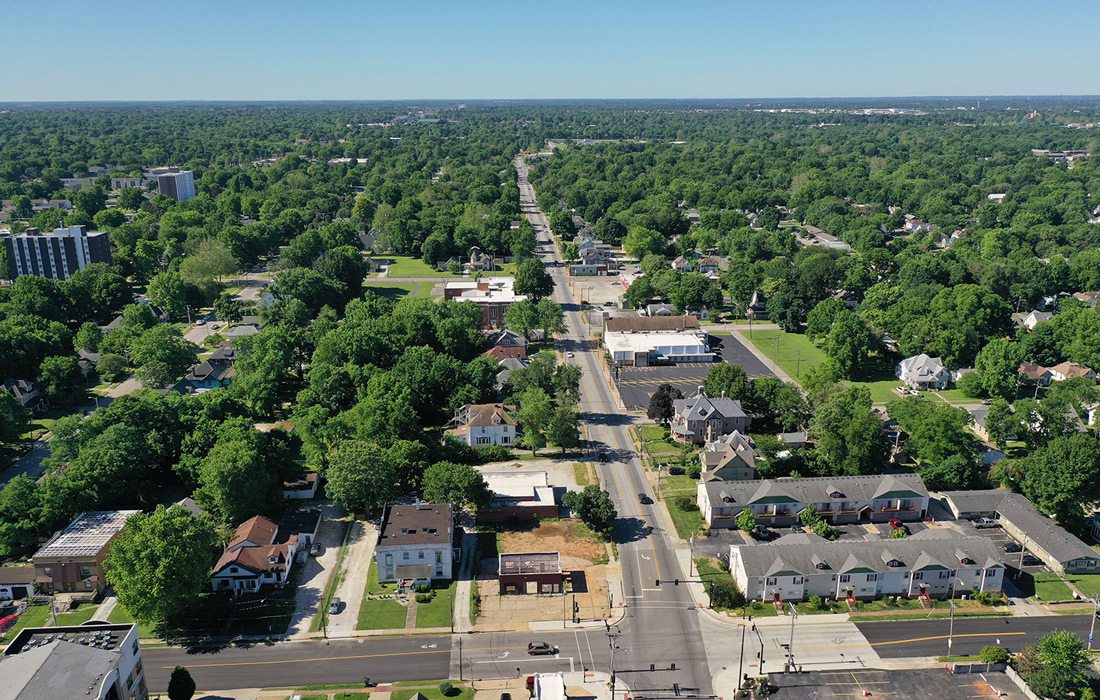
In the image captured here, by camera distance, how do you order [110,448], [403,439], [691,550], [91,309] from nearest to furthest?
[691,550]
[110,448]
[403,439]
[91,309]

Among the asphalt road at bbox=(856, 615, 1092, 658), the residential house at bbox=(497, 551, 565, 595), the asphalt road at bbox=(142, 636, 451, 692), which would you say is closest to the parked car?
the asphalt road at bbox=(142, 636, 451, 692)

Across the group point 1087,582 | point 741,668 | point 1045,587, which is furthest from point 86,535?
point 1087,582

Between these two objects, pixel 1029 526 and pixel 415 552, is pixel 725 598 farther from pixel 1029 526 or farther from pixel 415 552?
pixel 1029 526

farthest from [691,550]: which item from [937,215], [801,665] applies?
[937,215]

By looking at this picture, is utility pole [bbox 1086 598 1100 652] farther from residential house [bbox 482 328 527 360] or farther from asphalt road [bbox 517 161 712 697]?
residential house [bbox 482 328 527 360]

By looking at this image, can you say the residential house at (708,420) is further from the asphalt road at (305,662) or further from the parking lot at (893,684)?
the asphalt road at (305,662)

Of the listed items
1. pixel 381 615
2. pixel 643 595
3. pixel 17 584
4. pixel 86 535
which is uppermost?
pixel 86 535

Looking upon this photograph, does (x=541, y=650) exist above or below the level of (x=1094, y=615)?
below

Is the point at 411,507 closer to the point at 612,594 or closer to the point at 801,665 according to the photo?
the point at 612,594
